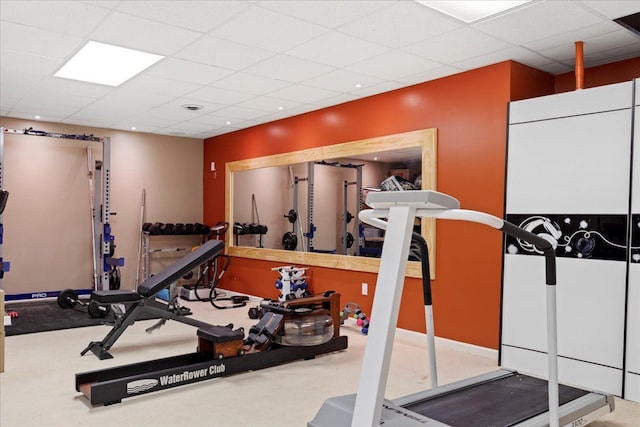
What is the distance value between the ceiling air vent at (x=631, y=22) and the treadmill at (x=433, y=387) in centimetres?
225

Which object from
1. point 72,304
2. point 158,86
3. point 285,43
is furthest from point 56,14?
point 72,304

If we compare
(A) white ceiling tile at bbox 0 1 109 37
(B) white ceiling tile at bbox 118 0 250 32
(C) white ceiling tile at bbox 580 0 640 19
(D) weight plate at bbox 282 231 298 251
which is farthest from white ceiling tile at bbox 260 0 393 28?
(D) weight plate at bbox 282 231 298 251

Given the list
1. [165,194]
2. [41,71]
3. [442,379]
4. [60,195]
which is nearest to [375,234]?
[442,379]

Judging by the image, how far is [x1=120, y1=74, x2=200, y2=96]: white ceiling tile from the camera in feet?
16.5

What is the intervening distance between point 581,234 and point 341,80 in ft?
8.68

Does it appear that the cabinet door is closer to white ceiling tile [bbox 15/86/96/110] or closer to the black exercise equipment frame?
the black exercise equipment frame

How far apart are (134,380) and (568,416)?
2664 mm

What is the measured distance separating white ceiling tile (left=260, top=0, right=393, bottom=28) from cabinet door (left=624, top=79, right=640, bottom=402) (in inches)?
78.1

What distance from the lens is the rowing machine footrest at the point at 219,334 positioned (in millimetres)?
3777

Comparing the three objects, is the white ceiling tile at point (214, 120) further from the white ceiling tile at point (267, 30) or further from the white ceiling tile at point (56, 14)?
the white ceiling tile at point (56, 14)

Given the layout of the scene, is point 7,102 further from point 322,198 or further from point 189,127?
point 322,198

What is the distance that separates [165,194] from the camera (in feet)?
27.7

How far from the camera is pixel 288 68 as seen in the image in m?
4.60

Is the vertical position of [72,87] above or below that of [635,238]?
above
